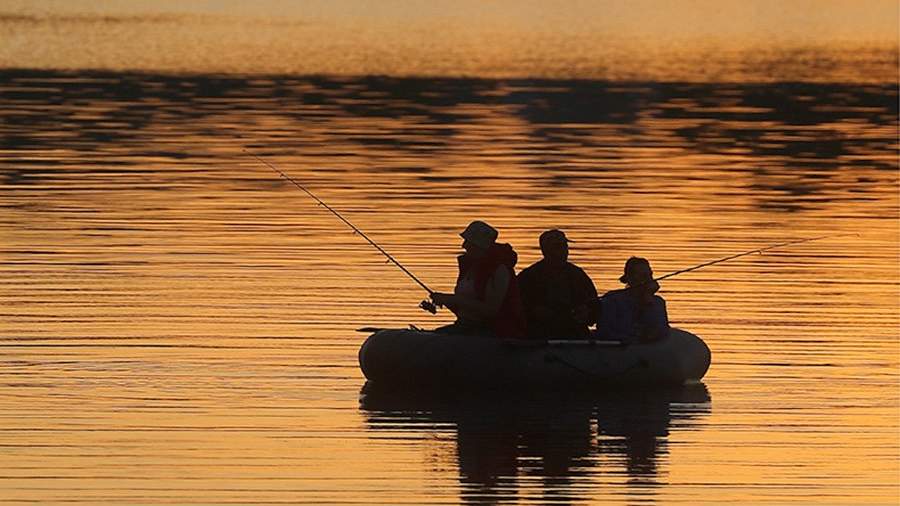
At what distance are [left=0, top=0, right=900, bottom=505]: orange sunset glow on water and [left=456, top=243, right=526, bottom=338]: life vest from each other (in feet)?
1.24

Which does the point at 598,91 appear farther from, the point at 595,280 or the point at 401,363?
the point at 401,363

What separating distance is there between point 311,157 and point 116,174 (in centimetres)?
387

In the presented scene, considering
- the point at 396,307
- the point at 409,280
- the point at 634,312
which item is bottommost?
the point at 634,312

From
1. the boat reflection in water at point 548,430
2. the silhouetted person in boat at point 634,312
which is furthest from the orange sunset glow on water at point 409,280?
the silhouetted person in boat at point 634,312

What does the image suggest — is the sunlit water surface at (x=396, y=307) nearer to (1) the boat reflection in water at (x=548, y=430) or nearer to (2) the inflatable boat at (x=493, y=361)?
(1) the boat reflection in water at (x=548, y=430)

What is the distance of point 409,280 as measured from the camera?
19.7 meters

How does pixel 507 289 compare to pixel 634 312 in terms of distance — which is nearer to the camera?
pixel 507 289

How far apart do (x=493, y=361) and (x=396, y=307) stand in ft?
12.2

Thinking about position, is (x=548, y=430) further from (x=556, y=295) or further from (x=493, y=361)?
(x=556, y=295)

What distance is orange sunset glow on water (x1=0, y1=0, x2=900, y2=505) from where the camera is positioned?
12625mm

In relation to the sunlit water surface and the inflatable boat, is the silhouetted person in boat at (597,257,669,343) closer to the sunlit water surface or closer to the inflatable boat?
the inflatable boat

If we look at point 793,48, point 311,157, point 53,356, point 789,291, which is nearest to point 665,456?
point 53,356

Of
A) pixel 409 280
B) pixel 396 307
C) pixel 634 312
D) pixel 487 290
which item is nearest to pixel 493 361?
pixel 487 290

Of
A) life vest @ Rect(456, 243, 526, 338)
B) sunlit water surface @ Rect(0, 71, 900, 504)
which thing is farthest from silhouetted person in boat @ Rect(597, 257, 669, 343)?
life vest @ Rect(456, 243, 526, 338)
